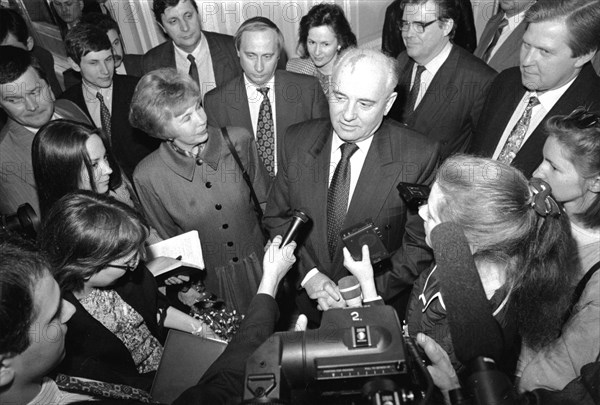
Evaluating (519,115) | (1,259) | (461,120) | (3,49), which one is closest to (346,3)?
(461,120)

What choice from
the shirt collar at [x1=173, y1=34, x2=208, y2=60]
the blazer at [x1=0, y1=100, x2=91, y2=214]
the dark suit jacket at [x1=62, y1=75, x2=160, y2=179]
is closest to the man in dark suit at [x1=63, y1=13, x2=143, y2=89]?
the dark suit jacket at [x1=62, y1=75, x2=160, y2=179]

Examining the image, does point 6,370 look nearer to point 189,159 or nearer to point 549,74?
point 189,159

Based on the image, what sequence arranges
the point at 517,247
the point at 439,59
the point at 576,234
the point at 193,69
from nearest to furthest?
the point at 517,247 → the point at 576,234 → the point at 439,59 → the point at 193,69

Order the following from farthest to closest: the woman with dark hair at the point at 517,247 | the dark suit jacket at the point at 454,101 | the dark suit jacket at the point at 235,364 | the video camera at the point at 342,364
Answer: the dark suit jacket at the point at 454,101
the woman with dark hair at the point at 517,247
the dark suit jacket at the point at 235,364
the video camera at the point at 342,364

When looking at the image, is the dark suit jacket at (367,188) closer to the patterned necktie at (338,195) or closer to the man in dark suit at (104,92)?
the patterned necktie at (338,195)

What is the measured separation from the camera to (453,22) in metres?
2.94

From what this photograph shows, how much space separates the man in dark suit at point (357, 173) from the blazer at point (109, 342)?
2.31ft

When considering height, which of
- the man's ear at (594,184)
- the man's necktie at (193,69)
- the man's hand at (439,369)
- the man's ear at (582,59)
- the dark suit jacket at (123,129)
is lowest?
the dark suit jacket at (123,129)

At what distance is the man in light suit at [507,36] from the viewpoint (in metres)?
3.16

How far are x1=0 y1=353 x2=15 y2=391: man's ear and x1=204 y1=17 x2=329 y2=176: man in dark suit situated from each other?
2040 millimetres

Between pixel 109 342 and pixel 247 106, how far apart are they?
1740 mm

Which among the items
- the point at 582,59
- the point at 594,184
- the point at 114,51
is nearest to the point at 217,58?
the point at 114,51

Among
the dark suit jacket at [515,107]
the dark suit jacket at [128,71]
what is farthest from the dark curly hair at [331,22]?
the dark suit jacket at [128,71]

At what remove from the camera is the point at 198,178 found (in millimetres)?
2461
